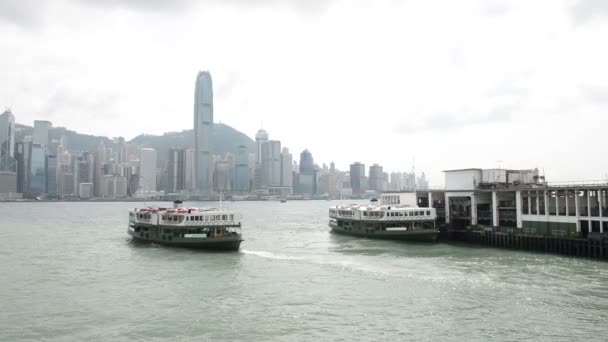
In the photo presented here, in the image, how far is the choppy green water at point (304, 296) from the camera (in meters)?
31.0

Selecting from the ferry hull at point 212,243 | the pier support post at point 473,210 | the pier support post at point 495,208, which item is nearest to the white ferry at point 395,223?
the pier support post at point 473,210

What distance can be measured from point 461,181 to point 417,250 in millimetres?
20880

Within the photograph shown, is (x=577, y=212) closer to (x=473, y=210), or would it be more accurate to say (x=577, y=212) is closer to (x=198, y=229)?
(x=473, y=210)

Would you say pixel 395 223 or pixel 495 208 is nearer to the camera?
pixel 495 208

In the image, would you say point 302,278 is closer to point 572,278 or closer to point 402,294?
point 402,294

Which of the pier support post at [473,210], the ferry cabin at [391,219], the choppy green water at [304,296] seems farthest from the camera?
the pier support post at [473,210]

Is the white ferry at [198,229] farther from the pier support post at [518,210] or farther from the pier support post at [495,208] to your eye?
the pier support post at [518,210]

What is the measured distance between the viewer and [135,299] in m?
39.3

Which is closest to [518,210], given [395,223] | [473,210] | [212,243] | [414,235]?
[473,210]

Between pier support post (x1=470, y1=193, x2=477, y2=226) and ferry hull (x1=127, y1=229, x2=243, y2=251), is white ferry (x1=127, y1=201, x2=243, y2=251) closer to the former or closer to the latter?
ferry hull (x1=127, y1=229, x2=243, y2=251)

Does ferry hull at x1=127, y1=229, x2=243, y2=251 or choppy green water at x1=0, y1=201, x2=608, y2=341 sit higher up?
ferry hull at x1=127, y1=229, x2=243, y2=251

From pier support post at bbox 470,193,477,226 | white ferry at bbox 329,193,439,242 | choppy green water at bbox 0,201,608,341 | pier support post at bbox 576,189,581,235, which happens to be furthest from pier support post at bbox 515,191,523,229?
A: white ferry at bbox 329,193,439,242

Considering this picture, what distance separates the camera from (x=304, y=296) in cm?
4012

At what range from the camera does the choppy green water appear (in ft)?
102
